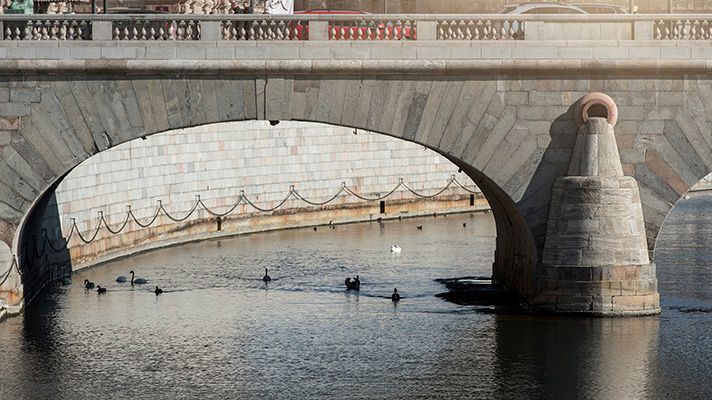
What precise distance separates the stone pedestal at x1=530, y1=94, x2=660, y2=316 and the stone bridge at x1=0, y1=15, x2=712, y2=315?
0.17 ft

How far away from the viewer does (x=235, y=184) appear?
198 ft

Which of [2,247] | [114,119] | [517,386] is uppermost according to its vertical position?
[114,119]

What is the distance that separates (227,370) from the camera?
35.1 meters

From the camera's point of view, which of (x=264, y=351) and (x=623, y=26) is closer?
(x=264, y=351)

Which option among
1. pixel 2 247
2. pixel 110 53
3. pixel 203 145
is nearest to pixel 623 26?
pixel 110 53

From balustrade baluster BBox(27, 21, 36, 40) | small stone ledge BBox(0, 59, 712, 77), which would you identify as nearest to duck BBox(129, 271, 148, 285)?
small stone ledge BBox(0, 59, 712, 77)

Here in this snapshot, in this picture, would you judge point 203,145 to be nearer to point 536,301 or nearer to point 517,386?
point 536,301

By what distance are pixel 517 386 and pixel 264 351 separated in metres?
6.09

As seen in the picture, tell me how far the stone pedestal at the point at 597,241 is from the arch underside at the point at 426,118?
27.9 inches

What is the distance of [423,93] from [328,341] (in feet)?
20.9

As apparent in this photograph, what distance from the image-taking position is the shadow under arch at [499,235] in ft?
134

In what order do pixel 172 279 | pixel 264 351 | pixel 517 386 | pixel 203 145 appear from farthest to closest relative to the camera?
1. pixel 203 145
2. pixel 172 279
3. pixel 264 351
4. pixel 517 386

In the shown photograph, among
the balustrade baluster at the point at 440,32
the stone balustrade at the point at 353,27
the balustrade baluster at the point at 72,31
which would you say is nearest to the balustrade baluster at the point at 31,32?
the stone balustrade at the point at 353,27

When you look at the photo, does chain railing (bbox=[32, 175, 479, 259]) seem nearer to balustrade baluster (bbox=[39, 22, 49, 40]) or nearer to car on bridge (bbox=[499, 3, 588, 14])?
balustrade baluster (bbox=[39, 22, 49, 40])
